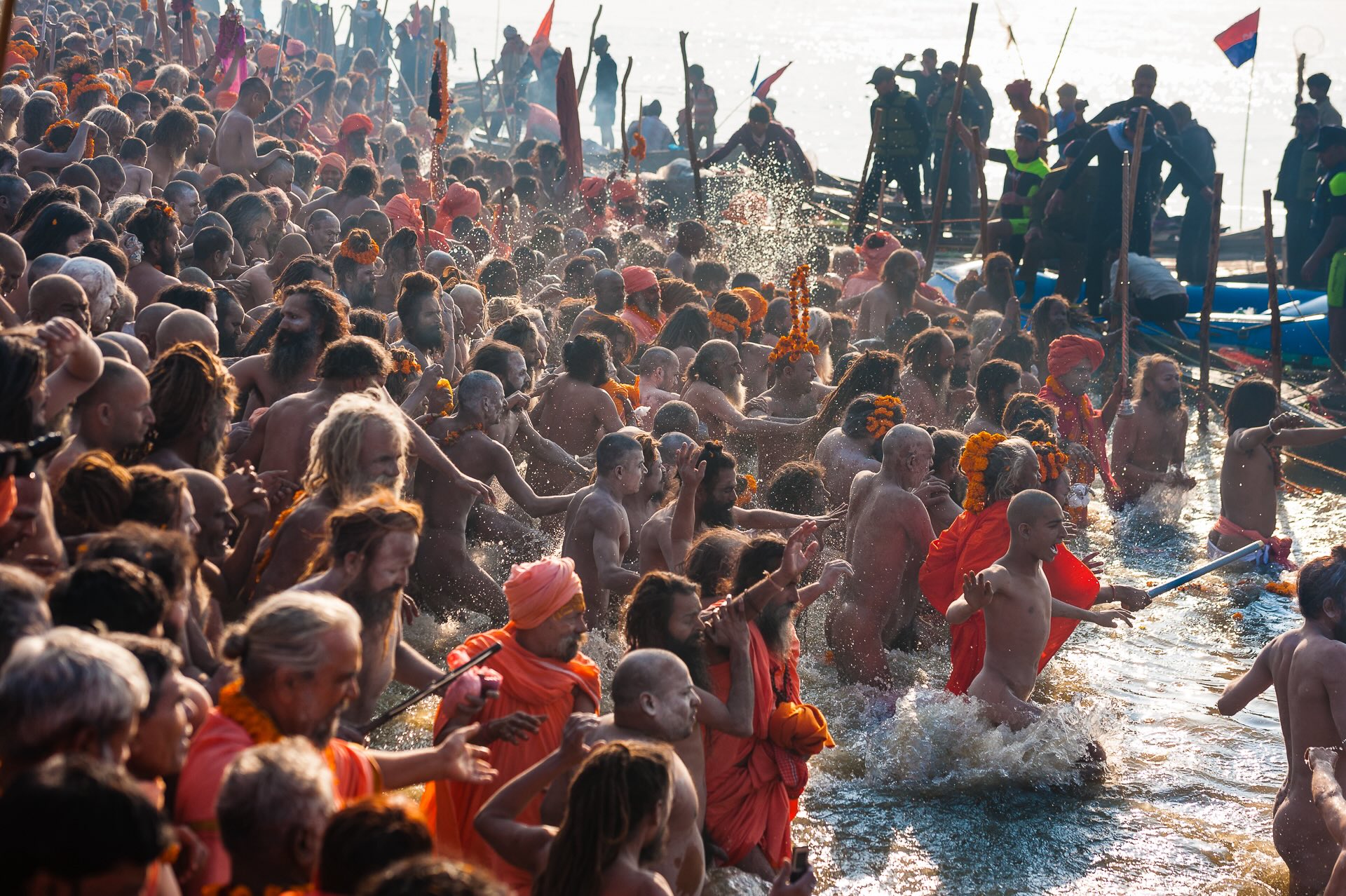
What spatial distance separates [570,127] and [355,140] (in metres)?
2.73

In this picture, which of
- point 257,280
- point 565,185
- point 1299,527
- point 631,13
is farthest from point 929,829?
point 631,13

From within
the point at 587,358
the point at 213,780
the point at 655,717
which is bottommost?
the point at 655,717

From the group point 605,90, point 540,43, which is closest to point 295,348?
point 540,43

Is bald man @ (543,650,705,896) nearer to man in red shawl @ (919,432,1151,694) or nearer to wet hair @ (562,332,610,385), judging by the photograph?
man in red shawl @ (919,432,1151,694)

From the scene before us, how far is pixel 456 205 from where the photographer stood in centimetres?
1327

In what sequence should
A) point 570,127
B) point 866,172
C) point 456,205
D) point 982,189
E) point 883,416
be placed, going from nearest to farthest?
1. point 883,416
2. point 456,205
3. point 982,189
4. point 866,172
5. point 570,127

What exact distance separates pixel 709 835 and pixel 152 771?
2.36 meters

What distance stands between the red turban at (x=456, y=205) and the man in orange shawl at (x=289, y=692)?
34.1 feet

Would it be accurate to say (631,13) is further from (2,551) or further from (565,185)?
(2,551)

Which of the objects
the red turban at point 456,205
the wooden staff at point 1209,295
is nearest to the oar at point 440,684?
the wooden staff at point 1209,295

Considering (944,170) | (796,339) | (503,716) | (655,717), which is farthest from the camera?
(944,170)

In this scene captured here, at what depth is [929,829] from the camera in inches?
235

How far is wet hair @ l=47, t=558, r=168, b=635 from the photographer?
3.04m

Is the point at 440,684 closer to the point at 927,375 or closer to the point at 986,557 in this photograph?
the point at 986,557
